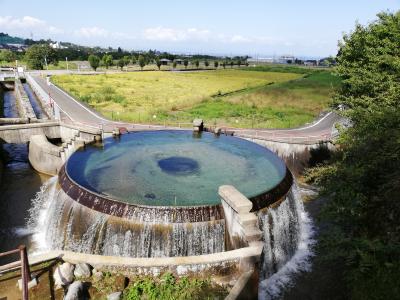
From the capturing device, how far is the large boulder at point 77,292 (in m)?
10.8

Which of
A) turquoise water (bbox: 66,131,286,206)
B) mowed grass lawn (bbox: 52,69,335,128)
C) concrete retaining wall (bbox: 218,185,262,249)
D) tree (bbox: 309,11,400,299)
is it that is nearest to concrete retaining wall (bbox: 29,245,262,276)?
concrete retaining wall (bbox: 218,185,262,249)

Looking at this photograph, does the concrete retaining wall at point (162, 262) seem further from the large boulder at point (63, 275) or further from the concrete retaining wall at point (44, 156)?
the concrete retaining wall at point (44, 156)

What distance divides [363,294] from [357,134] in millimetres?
9628

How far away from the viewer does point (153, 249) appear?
52.3 ft

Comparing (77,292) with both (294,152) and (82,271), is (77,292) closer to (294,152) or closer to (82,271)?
(82,271)

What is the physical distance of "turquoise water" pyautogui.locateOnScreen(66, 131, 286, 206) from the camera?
1958 centimetres

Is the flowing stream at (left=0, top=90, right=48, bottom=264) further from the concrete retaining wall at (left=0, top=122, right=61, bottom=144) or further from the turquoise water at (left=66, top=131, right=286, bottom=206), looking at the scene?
the turquoise water at (left=66, top=131, right=286, bottom=206)

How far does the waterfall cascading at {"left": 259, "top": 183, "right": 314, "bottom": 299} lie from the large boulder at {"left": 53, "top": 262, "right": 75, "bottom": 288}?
909cm

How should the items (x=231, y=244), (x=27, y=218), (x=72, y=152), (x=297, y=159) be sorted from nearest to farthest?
(x=231, y=244) < (x=27, y=218) < (x=72, y=152) < (x=297, y=159)

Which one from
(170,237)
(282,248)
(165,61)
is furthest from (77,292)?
(165,61)

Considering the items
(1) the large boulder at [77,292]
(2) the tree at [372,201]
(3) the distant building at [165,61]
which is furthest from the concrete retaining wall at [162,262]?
(3) the distant building at [165,61]

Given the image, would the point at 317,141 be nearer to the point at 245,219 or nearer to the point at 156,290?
the point at 245,219

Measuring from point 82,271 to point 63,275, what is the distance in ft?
2.06

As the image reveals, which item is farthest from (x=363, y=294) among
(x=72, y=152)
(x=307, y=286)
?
(x=72, y=152)
